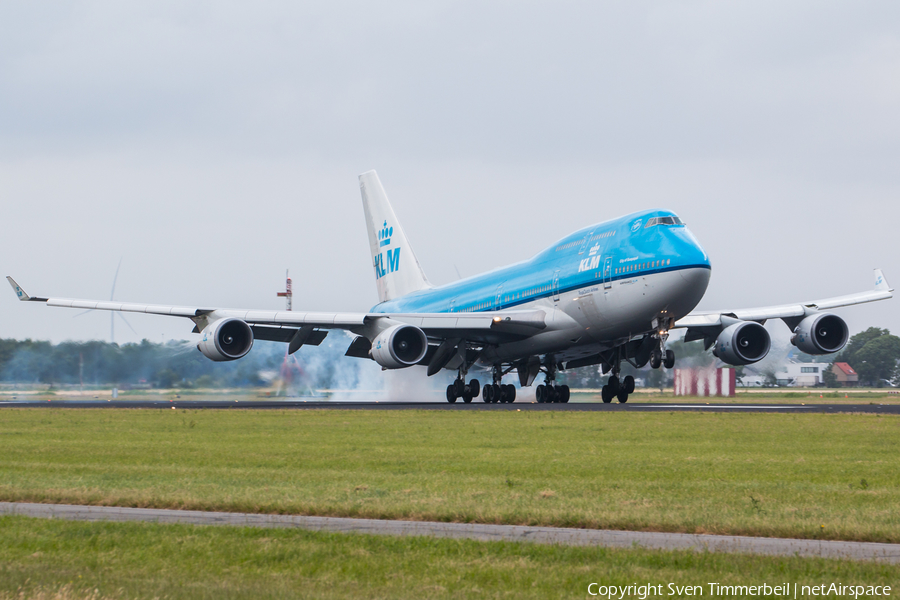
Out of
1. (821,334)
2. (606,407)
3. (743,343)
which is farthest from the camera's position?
(821,334)

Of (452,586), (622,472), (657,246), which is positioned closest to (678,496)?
(622,472)

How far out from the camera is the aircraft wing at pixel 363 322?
4081 cm

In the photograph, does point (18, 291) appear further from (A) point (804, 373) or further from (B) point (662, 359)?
(A) point (804, 373)

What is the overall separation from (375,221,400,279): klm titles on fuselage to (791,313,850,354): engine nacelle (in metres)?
23.9

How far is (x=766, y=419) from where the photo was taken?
94.8 ft

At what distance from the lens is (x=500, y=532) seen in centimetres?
1039

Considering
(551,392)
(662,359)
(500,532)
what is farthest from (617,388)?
(500,532)

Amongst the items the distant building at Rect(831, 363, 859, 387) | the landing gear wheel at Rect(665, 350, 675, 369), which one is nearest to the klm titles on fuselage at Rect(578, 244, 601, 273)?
the landing gear wheel at Rect(665, 350, 675, 369)

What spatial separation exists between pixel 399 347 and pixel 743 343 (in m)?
13.9

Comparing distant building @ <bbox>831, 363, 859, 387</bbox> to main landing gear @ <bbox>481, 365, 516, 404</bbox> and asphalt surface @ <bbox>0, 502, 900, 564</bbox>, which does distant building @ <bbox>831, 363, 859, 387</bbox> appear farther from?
asphalt surface @ <bbox>0, 502, 900, 564</bbox>

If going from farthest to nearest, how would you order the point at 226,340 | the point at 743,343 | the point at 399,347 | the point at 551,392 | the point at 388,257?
the point at 388,257
the point at 551,392
the point at 743,343
the point at 226,340
the point at 399,347

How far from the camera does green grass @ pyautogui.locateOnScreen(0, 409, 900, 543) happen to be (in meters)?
11.5

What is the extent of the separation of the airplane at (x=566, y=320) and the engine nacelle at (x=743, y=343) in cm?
4

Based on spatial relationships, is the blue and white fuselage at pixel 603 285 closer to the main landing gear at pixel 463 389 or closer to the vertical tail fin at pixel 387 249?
the main landing gear at pixel 463 389
